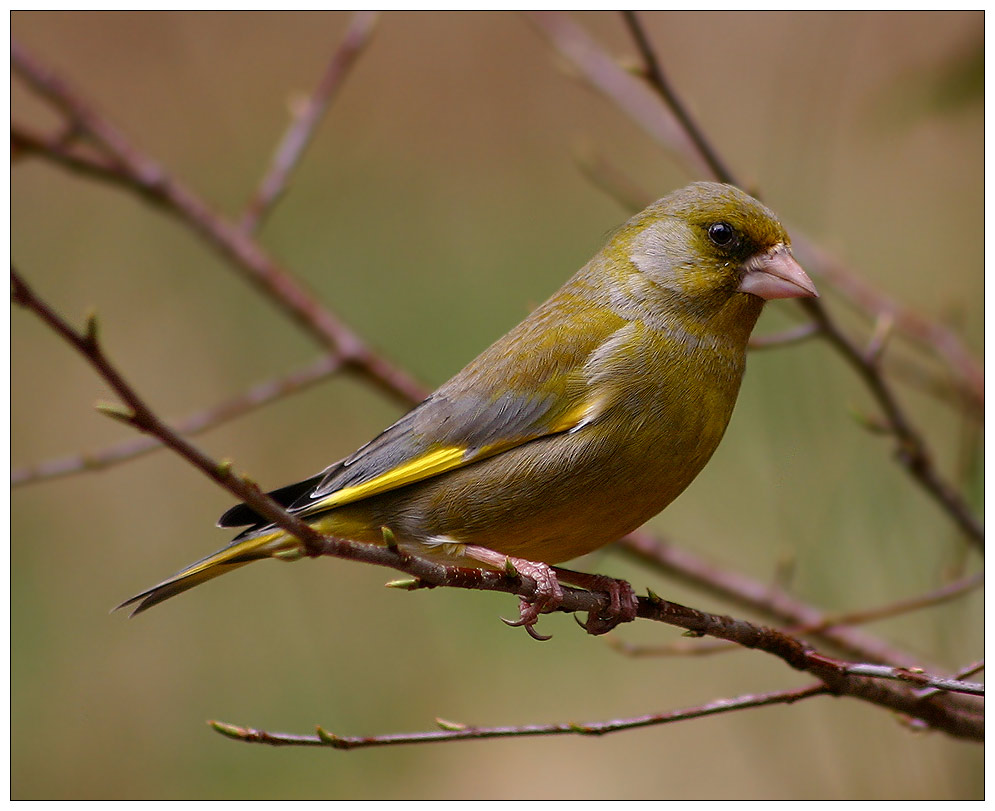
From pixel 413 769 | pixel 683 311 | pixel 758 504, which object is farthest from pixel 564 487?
pixel 413 769

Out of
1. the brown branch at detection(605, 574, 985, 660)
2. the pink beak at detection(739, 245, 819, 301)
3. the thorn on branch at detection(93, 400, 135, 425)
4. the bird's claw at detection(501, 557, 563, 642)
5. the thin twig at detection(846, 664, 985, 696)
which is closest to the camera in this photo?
the thorn on branch at detection(93, 400, 135, 425)

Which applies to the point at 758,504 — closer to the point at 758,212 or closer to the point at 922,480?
the point at 922,480

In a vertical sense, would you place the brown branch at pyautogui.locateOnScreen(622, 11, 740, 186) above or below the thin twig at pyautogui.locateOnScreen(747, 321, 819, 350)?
above

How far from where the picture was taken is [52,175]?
6031mm

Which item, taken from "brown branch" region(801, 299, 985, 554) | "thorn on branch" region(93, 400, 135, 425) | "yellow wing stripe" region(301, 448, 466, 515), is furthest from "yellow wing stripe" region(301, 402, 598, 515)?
"thorn on branch" region(93, 400, 135, 425)

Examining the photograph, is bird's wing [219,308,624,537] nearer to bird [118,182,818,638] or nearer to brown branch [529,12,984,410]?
bird [118,182,818,638]

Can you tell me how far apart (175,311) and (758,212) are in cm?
349

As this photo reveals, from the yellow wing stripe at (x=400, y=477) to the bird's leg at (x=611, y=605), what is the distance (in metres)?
0.43

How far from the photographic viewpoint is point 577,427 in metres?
2.95

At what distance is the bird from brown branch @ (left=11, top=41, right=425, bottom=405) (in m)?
0.81

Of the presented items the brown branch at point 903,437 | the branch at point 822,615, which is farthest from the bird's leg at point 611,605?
the brown branch at point 903,437

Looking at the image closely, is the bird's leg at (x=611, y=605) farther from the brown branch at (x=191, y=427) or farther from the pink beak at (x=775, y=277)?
the brown branch at (x=191, y=427)

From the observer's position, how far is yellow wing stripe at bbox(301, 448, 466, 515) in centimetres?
301

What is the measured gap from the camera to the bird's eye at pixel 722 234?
126 inches
